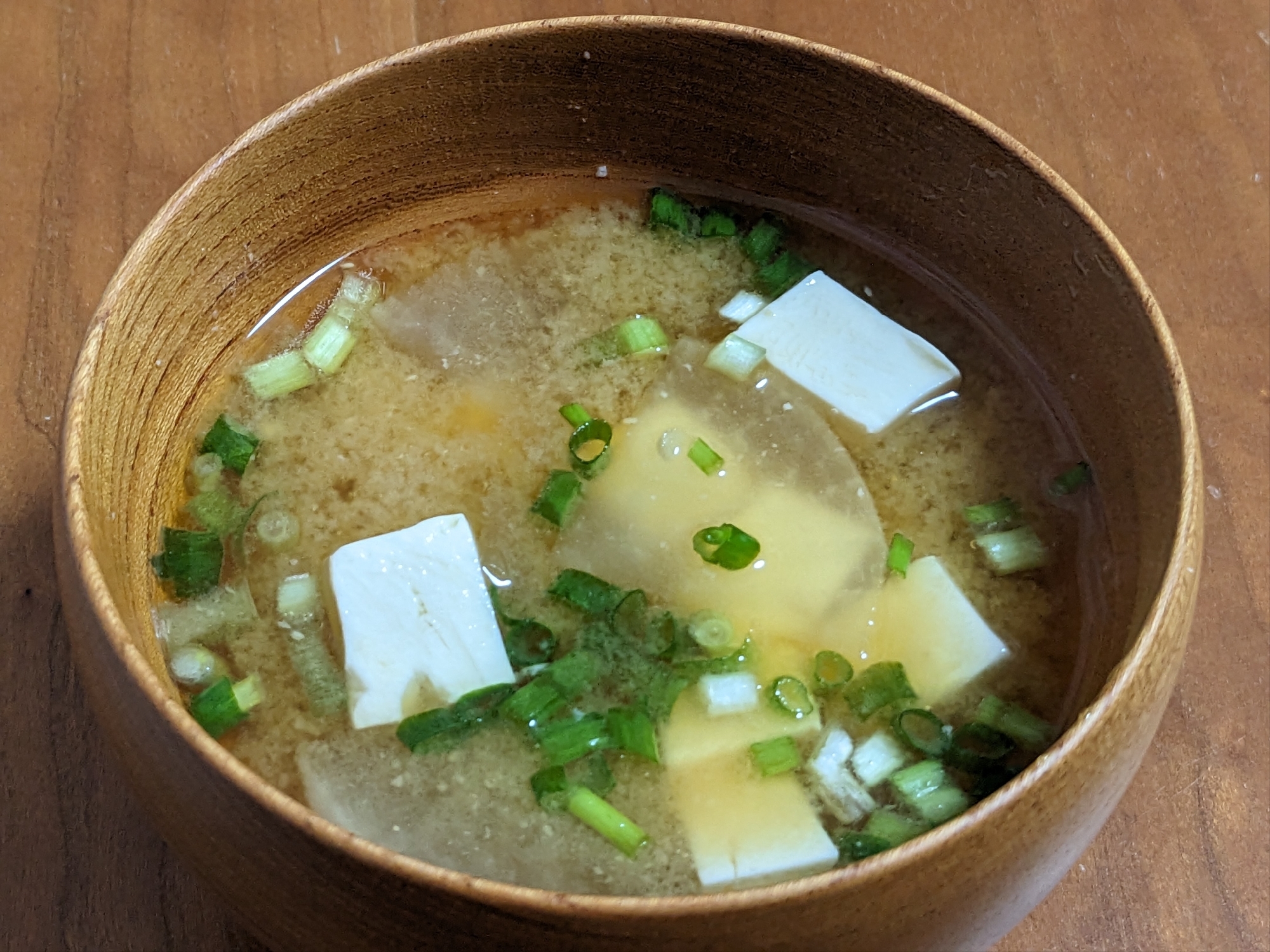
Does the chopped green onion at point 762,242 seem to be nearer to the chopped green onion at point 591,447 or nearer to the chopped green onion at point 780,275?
the chopped green onion at point 780,275

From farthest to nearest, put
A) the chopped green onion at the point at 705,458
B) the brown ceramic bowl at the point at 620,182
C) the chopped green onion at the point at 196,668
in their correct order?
the chopped green onion at the point at 705,458 < the chopped green onion at the point at 196,668 < the brown ceramic bowl at the point at 620,182

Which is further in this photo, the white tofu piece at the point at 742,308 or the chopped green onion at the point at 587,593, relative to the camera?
the white tofu piece at the point at 742,308

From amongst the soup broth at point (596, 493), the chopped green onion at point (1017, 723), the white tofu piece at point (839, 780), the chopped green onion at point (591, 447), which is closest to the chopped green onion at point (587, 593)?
the soup broth at point (596, 493)

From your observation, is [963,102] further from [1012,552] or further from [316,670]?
[316,670]

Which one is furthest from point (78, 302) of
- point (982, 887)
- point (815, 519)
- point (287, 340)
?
point (982, 887)

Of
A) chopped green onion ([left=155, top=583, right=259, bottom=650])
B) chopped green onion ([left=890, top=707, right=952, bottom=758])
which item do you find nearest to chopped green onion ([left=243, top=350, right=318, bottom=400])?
chopped green onion ([left=155, top=583, right=259, bottom=650])

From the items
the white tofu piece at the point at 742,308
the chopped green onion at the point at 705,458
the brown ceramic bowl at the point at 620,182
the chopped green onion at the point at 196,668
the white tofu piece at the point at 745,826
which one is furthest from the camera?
the white tofu piece at the point at 742,308
